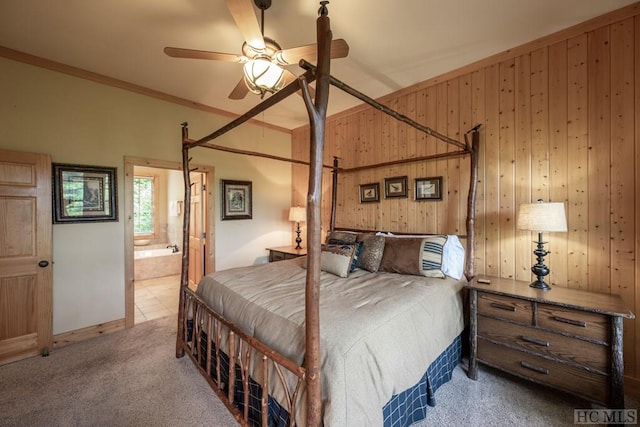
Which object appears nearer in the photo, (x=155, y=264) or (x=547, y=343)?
(x=547, y=343)

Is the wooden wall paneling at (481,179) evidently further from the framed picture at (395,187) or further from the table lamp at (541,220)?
the framed picture at (395,187)

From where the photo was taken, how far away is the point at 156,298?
4.23 metres

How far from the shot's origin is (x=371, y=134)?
144 inches

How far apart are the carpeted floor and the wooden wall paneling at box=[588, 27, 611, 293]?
0.97 metres

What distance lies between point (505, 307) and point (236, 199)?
11.8 ft

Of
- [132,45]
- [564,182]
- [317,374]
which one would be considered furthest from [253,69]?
[564,182]

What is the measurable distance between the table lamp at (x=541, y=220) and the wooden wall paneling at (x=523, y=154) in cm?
29

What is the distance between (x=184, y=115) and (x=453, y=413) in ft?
14.0

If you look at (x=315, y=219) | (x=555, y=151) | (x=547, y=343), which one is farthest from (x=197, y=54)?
(x=547, y=343)

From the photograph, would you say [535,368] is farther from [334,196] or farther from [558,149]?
[334,196]

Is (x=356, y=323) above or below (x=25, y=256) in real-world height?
below

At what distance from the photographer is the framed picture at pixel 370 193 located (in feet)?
11.7

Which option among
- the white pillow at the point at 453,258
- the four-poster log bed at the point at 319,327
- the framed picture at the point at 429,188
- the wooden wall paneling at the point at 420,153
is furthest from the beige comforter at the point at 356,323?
the framed picture at the point at 429,188

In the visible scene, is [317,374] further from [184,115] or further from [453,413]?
[184,115]
